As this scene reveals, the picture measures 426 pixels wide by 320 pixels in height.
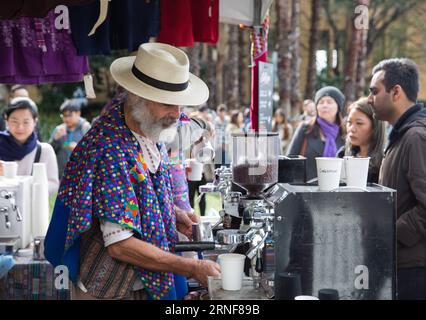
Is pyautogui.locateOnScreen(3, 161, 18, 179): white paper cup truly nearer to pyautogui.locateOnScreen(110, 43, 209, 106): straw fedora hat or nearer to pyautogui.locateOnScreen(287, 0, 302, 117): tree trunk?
pyautogui.locateOnScreen(110, 43, 209, 106): straw fedora hat

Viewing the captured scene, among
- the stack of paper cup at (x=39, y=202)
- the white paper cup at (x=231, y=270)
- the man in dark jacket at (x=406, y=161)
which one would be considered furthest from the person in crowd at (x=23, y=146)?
the white paper cup at (x=231, y=270)

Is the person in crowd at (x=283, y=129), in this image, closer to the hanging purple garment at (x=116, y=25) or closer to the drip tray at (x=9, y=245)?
the hanging purple garment at (x=116, y=25)

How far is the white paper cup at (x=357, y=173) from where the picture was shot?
9.50 feet

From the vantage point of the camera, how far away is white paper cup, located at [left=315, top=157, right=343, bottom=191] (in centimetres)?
282

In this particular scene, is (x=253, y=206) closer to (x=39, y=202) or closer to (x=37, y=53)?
(x=39, y=202)

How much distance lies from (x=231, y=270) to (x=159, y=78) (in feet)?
3.24

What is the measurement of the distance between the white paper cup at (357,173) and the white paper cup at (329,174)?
0.07 meters

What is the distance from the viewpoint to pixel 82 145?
10.3 ft

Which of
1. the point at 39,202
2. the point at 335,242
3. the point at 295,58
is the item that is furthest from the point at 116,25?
the point at 295,58

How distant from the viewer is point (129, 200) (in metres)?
2.98

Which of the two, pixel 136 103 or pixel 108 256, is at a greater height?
pixel 136 103
